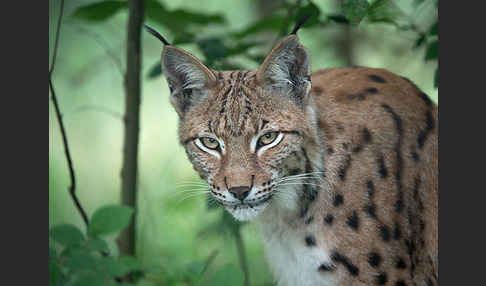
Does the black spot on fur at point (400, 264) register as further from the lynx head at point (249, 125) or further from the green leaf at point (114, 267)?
the green leaf at point (114, 267)

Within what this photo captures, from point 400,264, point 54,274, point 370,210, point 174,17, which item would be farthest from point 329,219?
point 174,17

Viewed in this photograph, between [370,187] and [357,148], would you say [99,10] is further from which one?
[370,187]

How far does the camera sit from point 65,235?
3613 millimetres

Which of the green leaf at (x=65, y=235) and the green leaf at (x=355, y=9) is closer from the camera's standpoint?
the green leaf at (x=65, y=235)

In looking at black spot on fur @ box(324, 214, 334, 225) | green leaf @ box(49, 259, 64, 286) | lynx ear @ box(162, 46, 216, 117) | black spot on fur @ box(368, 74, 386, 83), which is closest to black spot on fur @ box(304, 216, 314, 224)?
black spot on fur @ box(324, 214, 334, 225)

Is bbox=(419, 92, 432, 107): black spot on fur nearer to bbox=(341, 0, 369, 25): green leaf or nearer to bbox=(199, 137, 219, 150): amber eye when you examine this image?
bbox=(341, 0, 369, 25): green leaf

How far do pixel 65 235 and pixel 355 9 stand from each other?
2447 mm

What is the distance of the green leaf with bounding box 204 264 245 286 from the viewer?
350 cm

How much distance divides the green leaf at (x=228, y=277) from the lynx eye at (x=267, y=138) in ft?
2.83

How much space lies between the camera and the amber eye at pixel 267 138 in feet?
12.8

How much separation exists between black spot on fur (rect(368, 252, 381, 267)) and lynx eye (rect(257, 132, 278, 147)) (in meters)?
1.13

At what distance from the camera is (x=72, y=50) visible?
1039 cm

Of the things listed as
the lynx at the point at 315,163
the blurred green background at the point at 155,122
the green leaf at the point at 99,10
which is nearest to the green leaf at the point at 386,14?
the lynx at the point at 315,163

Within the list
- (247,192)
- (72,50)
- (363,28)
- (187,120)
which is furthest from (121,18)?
(247,192)
